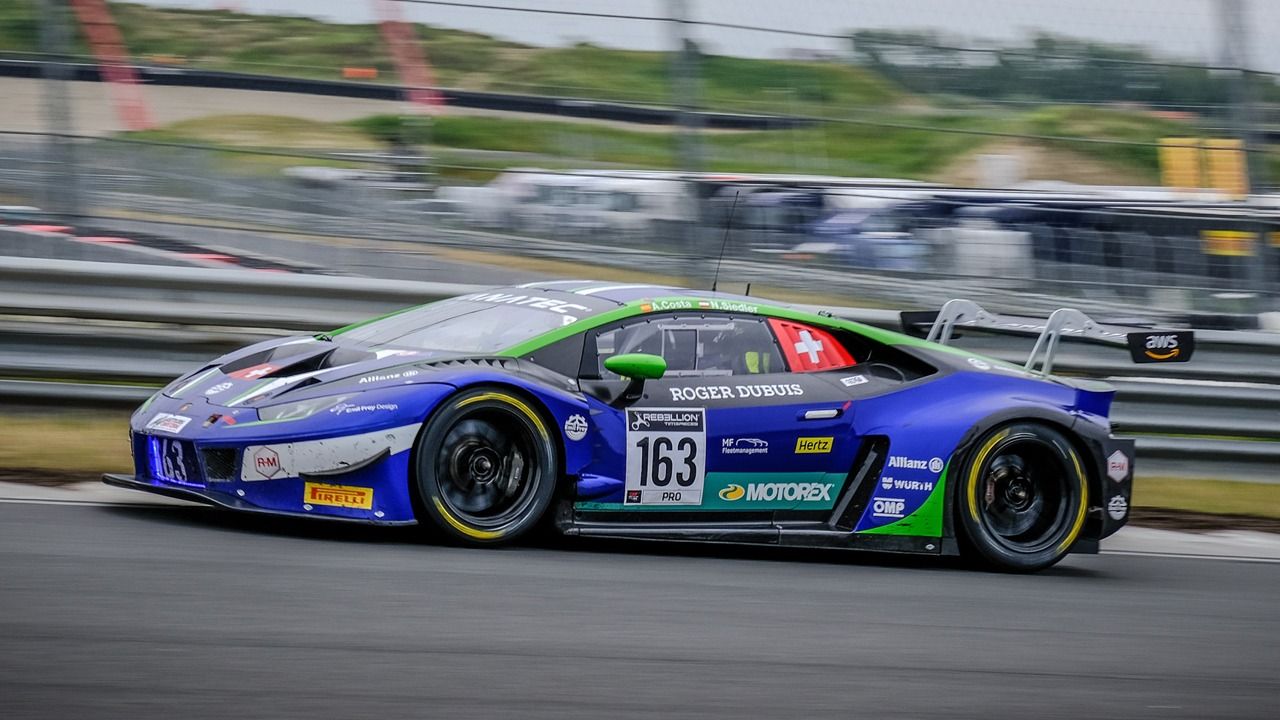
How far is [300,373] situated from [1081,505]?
352cm

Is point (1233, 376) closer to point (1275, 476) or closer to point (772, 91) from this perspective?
point (1275, 476)

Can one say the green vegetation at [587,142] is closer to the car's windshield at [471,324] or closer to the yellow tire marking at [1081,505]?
the car's windshield at [471,324]

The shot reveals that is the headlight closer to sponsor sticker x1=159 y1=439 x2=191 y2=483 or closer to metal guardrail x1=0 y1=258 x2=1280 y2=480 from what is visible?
sponsor sticker x1=159 y1=439 x2=191 y2=483

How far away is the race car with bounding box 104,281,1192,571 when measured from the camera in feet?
19.3

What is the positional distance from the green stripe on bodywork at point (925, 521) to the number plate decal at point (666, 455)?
3.01ft

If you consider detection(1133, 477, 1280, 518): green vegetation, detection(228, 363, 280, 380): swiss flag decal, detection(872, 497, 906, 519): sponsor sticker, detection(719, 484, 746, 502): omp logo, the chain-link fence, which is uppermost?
Answer: the chain-link fence

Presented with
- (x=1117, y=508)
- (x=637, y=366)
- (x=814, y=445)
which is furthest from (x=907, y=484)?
(x=637, y=366)

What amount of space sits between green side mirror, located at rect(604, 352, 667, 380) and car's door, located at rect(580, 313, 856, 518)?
6.5 inches

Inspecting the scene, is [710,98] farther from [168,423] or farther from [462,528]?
[168,423]

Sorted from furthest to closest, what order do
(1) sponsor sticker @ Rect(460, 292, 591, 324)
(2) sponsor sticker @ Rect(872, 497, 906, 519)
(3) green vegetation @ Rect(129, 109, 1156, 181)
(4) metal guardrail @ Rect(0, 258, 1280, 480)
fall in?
(3) green vegetation @ Rect(129, 109, 1156, 181) < (4) metal guardrail @ Rect(0, 258, 1280, 480) < (2) sponsor sticker @ Rect(872, 497, 906, 519) < (1) sponsor sticker @ Rect(460, 292, 591, 324)

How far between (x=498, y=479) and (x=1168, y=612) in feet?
8.65

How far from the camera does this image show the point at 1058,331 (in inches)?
300

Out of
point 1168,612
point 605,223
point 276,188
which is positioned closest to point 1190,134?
point 605,223

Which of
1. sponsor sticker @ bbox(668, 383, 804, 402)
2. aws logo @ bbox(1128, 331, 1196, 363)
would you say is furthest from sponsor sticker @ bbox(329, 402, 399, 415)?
aws logo @ bbox(1128, 331, 1196, 363)
